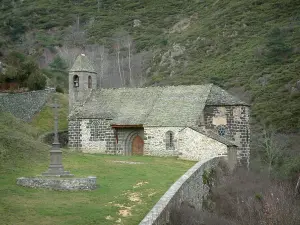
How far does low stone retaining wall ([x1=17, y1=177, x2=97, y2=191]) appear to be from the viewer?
643 inches

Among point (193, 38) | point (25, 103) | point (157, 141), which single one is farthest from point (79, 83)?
point (193, 38)

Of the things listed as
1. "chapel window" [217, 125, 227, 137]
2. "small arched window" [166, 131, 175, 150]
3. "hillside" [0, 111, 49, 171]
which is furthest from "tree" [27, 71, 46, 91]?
"chapel window" [217, 125, 227, 137]

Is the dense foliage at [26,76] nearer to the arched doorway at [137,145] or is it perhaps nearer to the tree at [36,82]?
the tree at [36,82]

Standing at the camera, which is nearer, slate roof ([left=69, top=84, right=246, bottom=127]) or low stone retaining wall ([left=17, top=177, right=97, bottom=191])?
low stone retaining wall ([left=17, top=177, right=97, bottom=191])

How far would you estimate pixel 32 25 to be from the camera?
87.3 meters

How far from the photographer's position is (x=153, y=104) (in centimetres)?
3356

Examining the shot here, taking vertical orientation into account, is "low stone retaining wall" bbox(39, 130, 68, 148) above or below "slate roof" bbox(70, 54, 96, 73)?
below

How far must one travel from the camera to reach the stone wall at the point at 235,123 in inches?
1235

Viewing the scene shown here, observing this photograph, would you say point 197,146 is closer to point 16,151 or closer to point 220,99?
point 220,99

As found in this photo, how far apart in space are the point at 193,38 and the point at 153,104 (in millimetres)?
36877

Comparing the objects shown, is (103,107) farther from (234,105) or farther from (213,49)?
(213,49)

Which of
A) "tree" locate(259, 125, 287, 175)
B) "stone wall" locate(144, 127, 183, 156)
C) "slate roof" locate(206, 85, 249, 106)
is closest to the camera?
"stone wall" locate(144, 127, 183, 156)

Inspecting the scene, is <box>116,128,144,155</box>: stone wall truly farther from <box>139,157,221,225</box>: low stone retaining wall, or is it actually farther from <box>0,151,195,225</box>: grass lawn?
<box>0,151,195,225</box>: grass lawn

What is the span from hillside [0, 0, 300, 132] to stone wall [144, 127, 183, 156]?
17.0m
